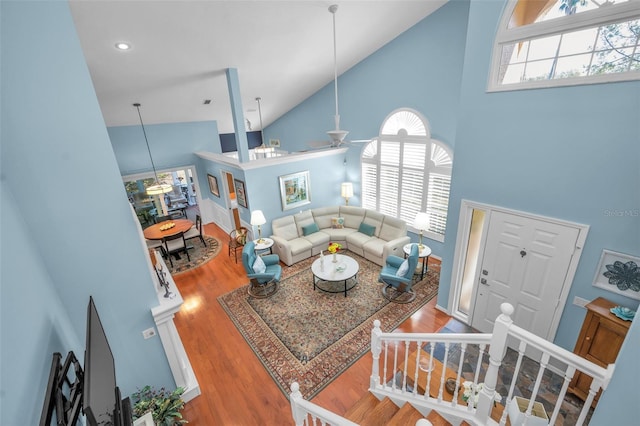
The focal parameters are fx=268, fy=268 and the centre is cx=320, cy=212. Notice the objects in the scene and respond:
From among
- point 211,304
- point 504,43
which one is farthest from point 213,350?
point 504,43

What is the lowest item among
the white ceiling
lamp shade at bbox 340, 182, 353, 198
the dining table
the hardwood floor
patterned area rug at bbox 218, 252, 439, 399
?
the hardwood floor

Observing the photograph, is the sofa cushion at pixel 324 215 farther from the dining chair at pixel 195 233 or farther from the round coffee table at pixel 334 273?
the dining chair at pixel 195 233

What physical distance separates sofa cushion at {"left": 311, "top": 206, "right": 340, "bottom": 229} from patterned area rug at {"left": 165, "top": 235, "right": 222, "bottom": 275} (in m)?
2.80

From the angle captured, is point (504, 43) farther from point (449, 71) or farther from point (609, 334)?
point (609, 334)

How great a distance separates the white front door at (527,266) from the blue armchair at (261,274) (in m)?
3.56

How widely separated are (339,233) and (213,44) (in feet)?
15.2

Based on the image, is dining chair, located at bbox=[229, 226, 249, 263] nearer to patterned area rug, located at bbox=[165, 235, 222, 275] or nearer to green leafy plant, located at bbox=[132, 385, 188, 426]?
patterned area rug, located at bbox=[165, 235, 222, 275]

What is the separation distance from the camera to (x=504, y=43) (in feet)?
9.91

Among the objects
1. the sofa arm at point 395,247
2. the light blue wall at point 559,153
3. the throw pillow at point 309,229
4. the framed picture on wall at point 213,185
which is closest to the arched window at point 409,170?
the sofa arm at point 395,247

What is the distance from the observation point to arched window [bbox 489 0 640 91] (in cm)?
241

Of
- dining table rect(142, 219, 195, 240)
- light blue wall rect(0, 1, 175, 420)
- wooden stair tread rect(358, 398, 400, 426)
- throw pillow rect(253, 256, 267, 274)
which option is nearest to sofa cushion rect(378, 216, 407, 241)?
throw pillow rect(253, 256, 267, 274)

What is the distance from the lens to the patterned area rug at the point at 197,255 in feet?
21.5

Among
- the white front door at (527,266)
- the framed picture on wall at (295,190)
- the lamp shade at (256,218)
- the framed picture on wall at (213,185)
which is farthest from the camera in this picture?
the framed picture on wall at (213,185)

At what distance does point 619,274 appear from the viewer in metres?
2.71
